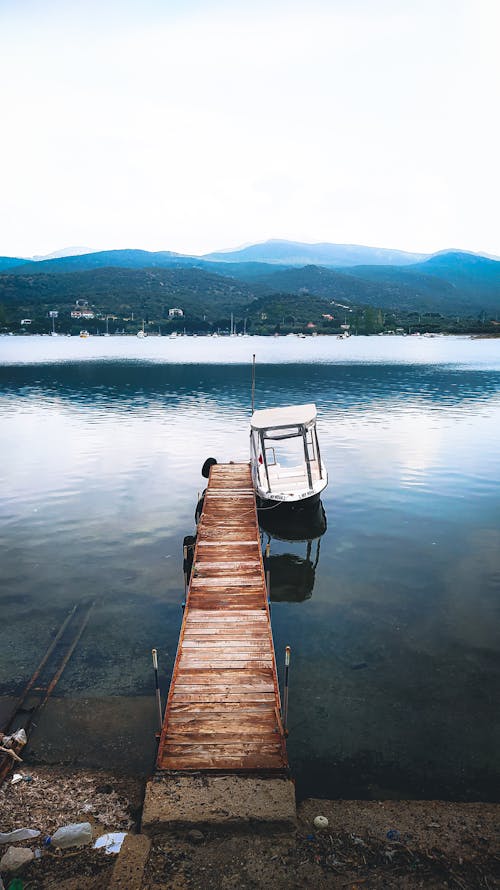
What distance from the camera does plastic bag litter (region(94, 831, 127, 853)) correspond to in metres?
9.24

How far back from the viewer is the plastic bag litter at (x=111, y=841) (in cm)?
→ 924

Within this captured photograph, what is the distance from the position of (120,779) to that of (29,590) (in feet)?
36.5

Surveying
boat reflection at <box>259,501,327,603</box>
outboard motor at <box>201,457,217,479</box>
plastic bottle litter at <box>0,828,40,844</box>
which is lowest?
boat reflection at <box>259,501,327,603</box>

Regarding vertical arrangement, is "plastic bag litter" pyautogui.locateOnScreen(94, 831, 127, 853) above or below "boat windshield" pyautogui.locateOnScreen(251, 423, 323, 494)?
below

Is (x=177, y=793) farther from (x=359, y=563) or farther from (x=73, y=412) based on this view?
(x=73, y=412)

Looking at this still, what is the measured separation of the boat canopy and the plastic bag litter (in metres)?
19.8

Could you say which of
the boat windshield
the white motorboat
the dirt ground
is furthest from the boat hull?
the dirt ground

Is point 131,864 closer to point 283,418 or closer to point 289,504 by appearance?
point 289,504

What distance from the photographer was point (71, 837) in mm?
9344

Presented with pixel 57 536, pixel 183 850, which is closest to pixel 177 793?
pixel 183 850

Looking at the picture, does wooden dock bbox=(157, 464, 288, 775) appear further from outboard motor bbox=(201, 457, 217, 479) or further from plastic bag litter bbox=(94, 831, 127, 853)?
outboard motor bbox=(201, 457, 217, 479)

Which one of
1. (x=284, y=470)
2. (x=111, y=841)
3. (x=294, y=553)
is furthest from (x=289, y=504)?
(x=111, y=841)

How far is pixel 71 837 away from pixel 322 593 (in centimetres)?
1332

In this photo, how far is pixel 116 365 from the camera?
416 feet
